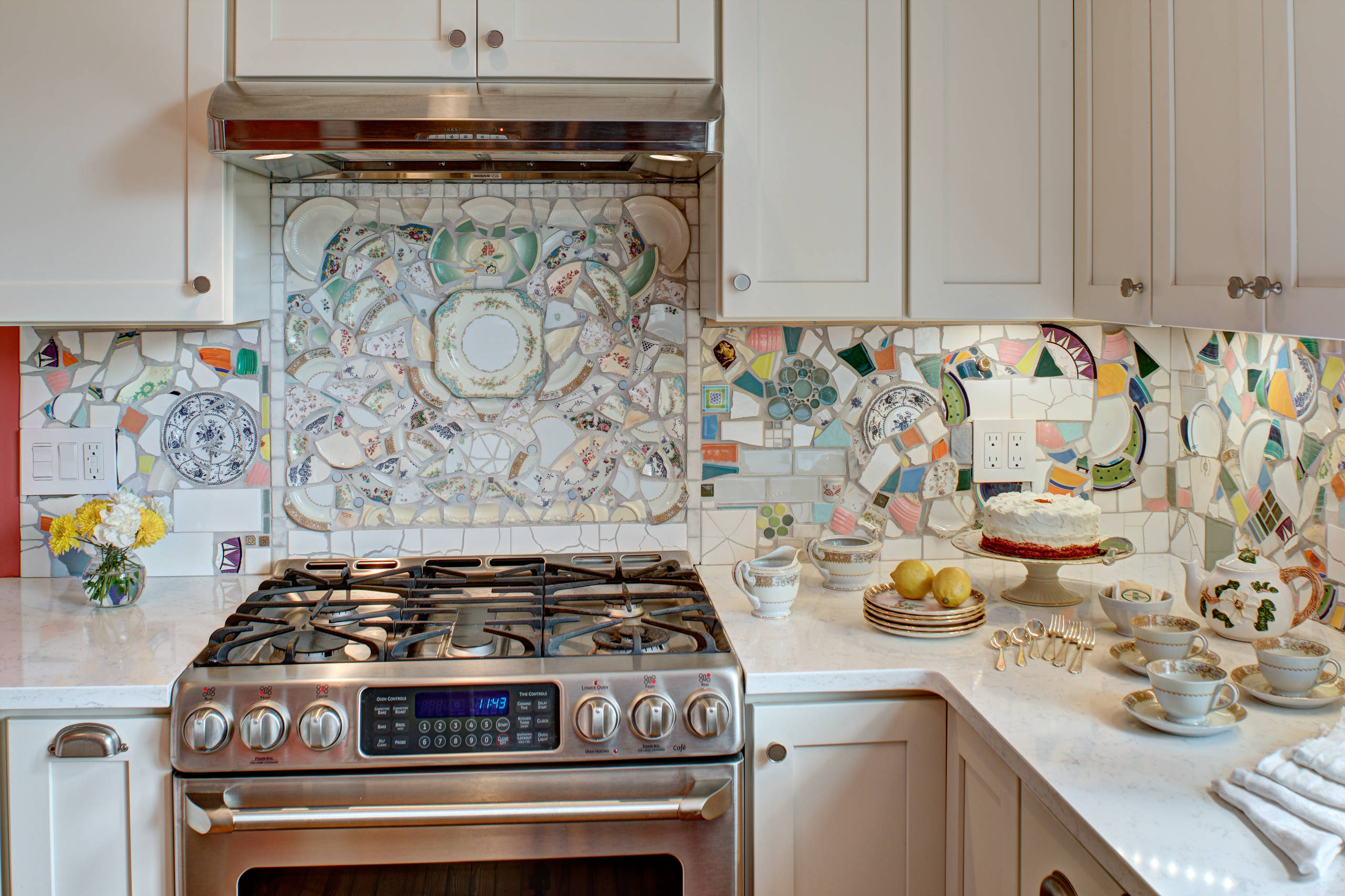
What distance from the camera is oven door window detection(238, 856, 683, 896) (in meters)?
1.62

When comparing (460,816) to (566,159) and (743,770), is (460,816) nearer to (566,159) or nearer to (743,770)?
(743,770)

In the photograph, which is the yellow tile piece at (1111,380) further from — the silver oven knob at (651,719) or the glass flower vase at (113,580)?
the glass flower vase at (113,580)

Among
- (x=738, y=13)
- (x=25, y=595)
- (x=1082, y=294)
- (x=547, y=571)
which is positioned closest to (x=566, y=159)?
(x=738, y=13)

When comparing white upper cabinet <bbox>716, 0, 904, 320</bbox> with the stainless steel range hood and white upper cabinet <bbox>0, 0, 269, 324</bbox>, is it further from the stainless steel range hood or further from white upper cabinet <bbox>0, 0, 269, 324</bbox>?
white upper cabinet <bbox>0, 0, 269, 324</bbox>

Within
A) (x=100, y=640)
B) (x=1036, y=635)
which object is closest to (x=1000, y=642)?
(x=1036, y=635)

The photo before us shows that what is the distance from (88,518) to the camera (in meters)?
2.05

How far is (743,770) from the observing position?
1.69 meters

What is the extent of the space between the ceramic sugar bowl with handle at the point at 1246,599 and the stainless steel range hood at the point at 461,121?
3.76ft

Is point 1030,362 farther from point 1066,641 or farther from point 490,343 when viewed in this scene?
point 490,343

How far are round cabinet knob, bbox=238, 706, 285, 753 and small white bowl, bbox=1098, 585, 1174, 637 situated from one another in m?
1.42

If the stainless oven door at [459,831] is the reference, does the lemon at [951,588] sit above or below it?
above

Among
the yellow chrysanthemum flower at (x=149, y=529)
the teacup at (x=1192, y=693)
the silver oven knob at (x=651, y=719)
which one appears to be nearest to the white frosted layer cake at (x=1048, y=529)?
the teacup at (x=1192, y=693)

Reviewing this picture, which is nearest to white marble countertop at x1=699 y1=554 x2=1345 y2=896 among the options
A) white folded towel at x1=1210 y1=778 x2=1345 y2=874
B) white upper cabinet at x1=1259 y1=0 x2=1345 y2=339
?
white folded towel at x1=1210 y1=778 x2=1345 y2=874

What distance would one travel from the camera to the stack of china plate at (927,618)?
1837 millimetres
